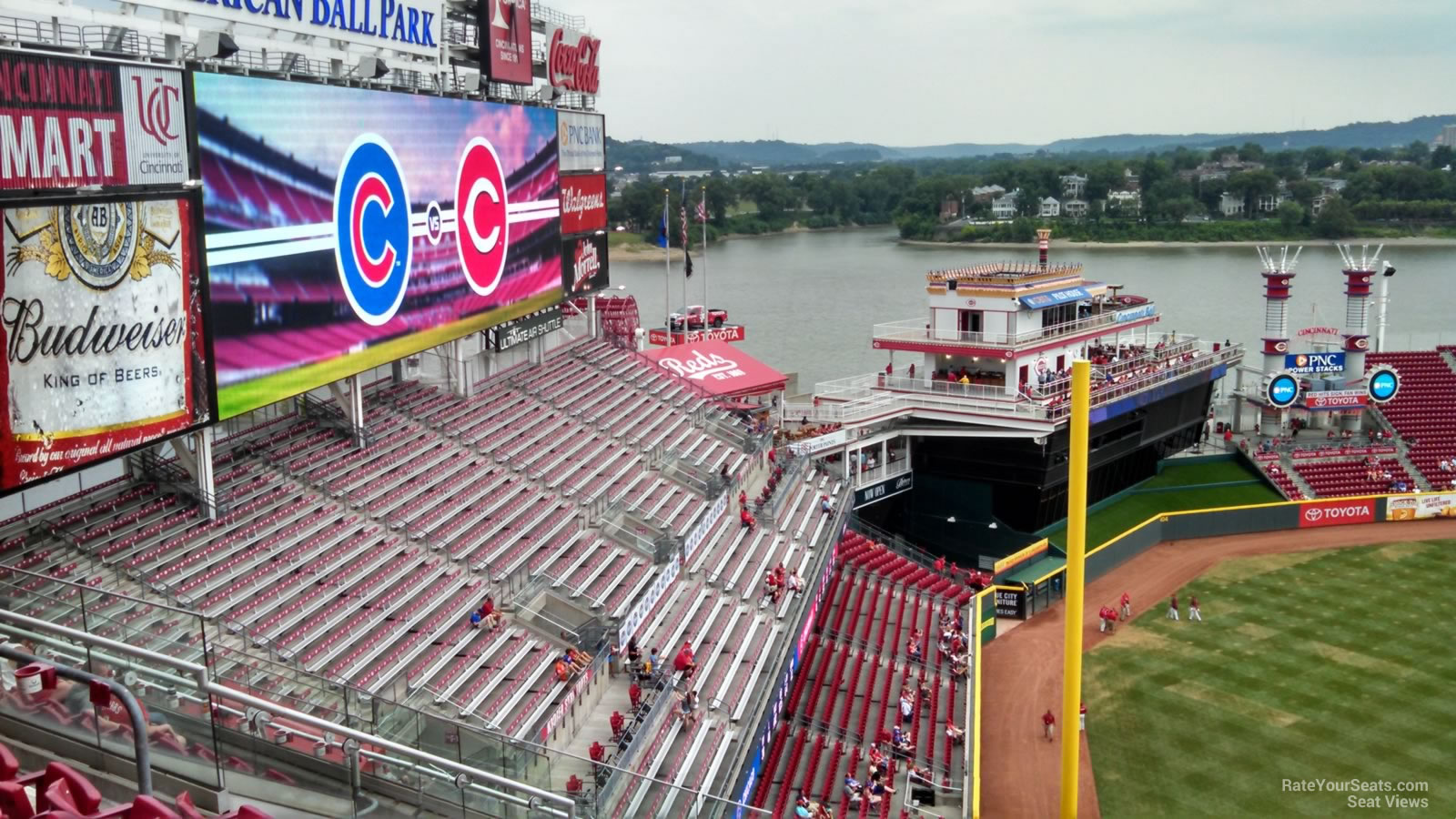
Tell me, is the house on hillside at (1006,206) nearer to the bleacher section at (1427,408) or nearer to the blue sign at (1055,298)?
the bleacher section at (1427,408)

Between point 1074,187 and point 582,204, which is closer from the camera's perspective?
point 582,204

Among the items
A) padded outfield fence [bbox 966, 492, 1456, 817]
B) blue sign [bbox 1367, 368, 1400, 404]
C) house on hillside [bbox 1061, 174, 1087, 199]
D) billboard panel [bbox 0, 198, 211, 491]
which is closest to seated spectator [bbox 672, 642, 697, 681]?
billboard panel [bbox 0, 198, 211, 491]

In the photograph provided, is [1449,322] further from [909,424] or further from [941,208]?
[941,208]

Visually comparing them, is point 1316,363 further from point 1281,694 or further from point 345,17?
point 345,17

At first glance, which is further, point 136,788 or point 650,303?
point 650,303

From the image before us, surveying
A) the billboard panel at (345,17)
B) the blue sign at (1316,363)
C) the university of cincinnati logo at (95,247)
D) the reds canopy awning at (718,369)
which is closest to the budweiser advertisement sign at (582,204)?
the reds canopy awning at (718,369)

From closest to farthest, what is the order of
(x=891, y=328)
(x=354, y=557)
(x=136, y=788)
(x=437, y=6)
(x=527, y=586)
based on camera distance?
(x=136, y=788)
(x=354, y=557)
(x=527, y=586)
(x=437, y=6)
(x=891, y=328)

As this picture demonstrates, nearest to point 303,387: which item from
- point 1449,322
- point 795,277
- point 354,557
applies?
point 354,557

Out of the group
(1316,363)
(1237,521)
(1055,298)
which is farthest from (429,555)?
(1316,363)
